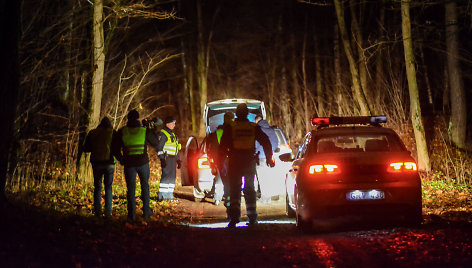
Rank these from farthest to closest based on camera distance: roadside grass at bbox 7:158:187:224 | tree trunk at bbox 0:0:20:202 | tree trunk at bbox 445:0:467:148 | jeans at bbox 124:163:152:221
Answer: tree trunk at bbox 445:0:467:148 < roadside grass at bbox 7:158:187:224 < jeans at bbox 124:163:152:221 < tree trunk at bbox 0:0:20:202

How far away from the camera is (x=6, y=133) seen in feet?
28.2

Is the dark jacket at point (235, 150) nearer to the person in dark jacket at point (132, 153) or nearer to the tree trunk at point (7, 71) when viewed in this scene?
the person in dark jacket at point (132, 153)

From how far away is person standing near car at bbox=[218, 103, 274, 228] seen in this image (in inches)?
367

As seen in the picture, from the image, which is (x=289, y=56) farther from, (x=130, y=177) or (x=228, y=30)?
(x=130, y=177)

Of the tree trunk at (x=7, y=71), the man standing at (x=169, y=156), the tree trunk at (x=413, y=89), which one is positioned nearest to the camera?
the tree trunk at (x=7, y=71)

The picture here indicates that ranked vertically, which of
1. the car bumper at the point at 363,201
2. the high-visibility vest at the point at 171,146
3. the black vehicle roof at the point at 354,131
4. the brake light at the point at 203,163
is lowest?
the car bumper at the point at 363,201

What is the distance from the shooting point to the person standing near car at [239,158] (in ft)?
30.6

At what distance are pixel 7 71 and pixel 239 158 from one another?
3789 mm

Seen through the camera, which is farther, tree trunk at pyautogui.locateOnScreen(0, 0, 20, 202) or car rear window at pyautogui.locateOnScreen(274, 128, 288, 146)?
car rear window at pyautogui.locateOnScreen(274, 128, 288, 146)

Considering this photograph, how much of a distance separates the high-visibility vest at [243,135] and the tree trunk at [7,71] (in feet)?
11.3

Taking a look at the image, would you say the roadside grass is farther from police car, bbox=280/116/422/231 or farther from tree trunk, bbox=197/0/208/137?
tree trunk, bbox=197/0/208/137

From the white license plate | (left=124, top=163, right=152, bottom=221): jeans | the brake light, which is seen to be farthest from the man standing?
the white license plate

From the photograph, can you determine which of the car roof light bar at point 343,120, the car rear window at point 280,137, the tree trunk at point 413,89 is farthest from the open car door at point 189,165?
the tree trunk at point 413,89

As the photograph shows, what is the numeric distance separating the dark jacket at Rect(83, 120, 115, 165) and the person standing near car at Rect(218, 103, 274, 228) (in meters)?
2.33
